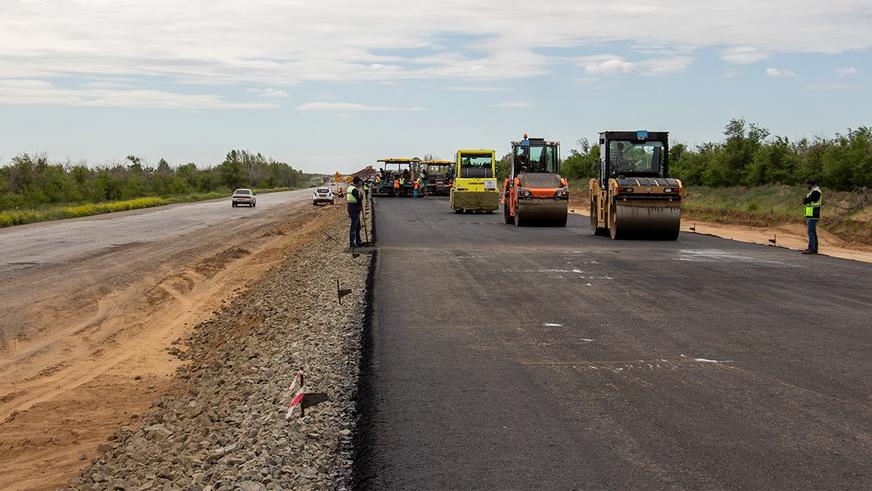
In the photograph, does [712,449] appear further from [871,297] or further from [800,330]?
[871,297]

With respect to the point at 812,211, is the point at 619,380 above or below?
below

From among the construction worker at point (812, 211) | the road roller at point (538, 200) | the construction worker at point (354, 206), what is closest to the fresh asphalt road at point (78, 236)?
the construction worker at point (354, 206)

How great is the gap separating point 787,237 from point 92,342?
23.8 meters

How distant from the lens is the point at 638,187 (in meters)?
23.4

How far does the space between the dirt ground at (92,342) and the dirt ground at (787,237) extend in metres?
15.1

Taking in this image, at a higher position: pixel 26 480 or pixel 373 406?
pixel 373 406

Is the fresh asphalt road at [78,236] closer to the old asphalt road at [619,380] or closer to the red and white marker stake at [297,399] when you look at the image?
the old asphalt road at [619,380]

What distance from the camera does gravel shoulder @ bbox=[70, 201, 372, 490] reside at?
6176 mm

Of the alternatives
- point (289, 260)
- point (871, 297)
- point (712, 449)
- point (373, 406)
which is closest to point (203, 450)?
point (373, 406)

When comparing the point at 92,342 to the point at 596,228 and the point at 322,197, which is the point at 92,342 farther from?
the point at 322,197

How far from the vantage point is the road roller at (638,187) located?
77.3 ft

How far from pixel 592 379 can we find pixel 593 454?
2.14m

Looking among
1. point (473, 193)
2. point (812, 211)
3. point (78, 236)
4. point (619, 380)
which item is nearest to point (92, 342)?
point (619, 380)

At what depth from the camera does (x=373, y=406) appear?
24.1ft
